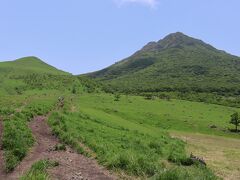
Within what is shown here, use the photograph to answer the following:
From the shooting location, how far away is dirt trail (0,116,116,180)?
21031mm

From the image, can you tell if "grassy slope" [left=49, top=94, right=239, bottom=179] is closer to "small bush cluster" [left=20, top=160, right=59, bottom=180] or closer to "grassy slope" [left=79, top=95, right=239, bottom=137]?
"grassy slope" [left=79, top=95, right=239, bottom=137]

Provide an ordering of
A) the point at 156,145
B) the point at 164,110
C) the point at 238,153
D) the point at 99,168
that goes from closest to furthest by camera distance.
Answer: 1. the point at 99,168
2. the point at 156,145
3. the point at 238,153
4. the point at 164,110

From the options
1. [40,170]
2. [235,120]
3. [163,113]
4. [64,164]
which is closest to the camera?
[40,170]

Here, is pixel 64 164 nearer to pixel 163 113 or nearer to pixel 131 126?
pixel 131 126

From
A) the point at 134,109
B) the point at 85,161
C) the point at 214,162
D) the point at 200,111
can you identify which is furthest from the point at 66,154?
the point at 200,111

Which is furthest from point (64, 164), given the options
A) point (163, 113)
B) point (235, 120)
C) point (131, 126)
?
point (235, 120)

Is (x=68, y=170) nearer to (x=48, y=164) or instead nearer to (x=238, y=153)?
(x=48, y=164)

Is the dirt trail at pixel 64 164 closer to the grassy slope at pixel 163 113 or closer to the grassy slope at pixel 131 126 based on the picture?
the grassy slope at pixel 131 126

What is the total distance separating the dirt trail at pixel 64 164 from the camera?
21.0 metres

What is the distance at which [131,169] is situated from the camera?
2295cm

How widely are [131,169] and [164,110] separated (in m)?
66.8

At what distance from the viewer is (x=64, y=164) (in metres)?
22.9

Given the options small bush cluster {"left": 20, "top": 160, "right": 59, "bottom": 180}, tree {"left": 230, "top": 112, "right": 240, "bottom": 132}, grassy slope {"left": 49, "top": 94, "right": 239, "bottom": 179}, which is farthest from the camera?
tree {"left": 230, "top": 112, "right": 240, "bottom": 132}

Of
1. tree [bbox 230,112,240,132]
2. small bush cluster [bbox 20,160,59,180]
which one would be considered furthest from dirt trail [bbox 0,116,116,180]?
tree [bbox 230,112,240,132]
